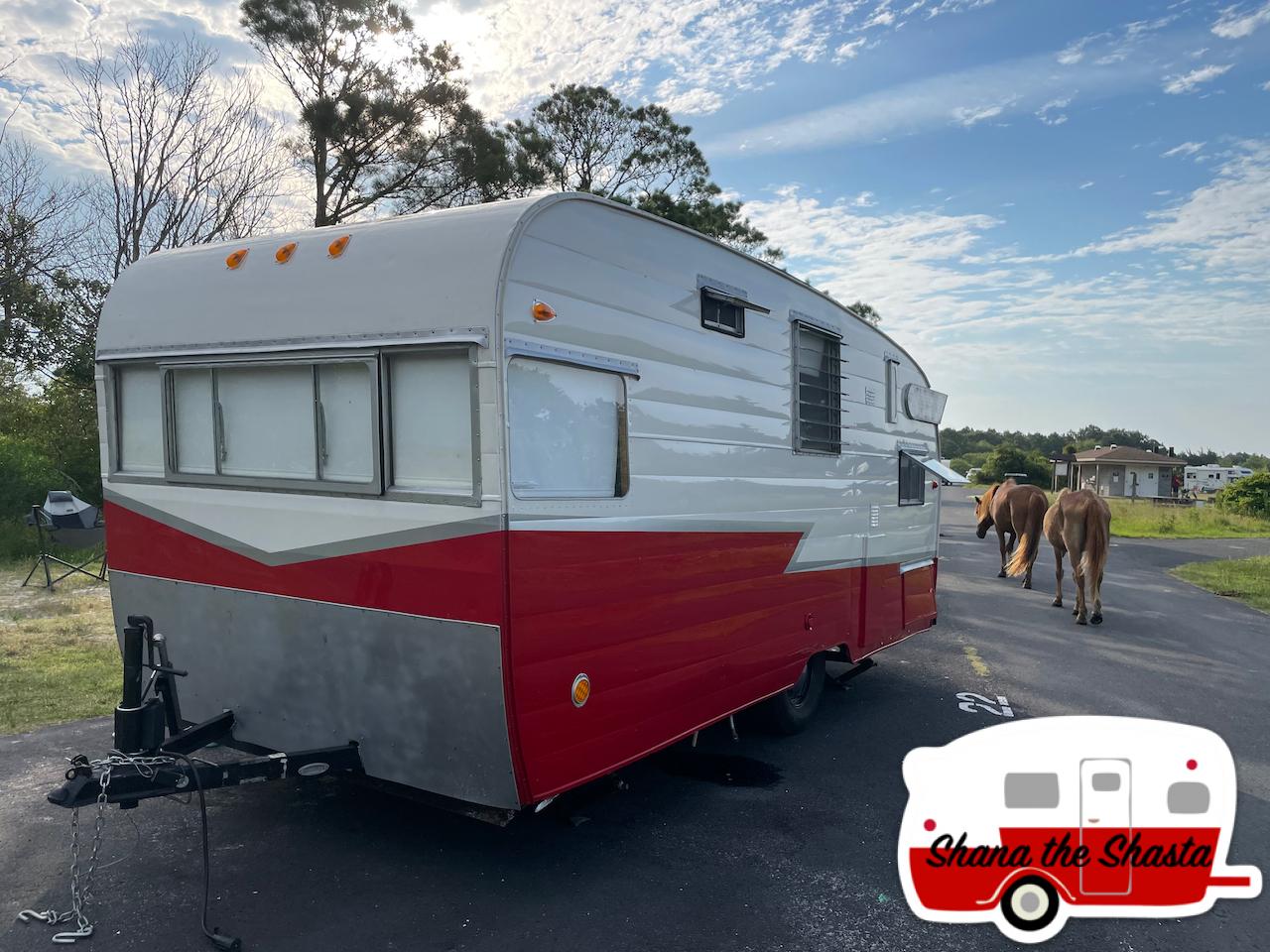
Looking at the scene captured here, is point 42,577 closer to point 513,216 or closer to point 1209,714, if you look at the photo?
point 513,216

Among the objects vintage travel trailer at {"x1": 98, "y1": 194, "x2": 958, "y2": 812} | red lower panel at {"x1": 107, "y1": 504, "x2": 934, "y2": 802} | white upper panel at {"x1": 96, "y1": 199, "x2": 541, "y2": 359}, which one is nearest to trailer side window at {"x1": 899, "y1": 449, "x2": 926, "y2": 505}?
red lower panel at {"x1": 107, "y1": 504, "x2": 934, "y2": 802}

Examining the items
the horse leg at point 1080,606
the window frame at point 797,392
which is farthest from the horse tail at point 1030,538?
the window frame at point 797,392

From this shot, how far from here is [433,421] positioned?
3.62 meters

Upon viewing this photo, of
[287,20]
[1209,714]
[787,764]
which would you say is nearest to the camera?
[787,764]

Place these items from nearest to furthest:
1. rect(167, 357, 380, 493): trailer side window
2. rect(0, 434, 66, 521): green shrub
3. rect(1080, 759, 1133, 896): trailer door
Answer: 1. rect(1080, 759, 1133, 896): trailer door
2. rect(167, 357, 380, 493): trailer side window
3. rect(0, 434, 66, 521): green shrub

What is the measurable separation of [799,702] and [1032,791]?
2.47m

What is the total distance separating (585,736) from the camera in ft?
12.5

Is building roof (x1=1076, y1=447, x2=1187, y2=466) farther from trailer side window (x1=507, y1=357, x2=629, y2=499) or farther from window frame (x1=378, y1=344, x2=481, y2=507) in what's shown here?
window frame (x1=378, y1=344, x2=481, y2=507)

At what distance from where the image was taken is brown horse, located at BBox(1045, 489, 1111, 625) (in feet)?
35.4

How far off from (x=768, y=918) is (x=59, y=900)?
3099mm

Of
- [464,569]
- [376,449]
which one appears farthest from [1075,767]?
[376,449]

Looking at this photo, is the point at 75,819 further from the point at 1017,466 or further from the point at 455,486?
the point at 1017,466

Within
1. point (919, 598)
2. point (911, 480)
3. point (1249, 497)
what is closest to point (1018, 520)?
point (919, 598)

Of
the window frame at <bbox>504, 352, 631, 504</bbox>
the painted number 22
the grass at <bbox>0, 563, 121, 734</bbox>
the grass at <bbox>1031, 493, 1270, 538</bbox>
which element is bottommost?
the grass at <bbox>1031, 493, 1270, 538</bbox>
